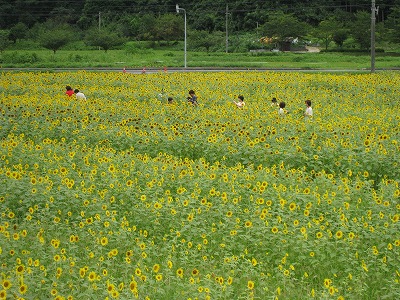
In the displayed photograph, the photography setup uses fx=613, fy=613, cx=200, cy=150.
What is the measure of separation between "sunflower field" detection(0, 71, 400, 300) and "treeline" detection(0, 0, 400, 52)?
42139mm

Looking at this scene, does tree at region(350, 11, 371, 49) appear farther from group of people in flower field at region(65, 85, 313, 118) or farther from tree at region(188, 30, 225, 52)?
group of people in flower field at region(65, 85, 313, 118)

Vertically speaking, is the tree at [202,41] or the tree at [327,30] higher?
the tree at [327,30]

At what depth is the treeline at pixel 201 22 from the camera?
54.9 metres

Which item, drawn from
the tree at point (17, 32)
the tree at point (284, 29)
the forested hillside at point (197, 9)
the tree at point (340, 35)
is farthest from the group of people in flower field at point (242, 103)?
the tree at point (17, 32)

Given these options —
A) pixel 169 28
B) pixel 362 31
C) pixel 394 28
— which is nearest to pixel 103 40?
pixel 169 28

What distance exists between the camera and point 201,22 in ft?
227

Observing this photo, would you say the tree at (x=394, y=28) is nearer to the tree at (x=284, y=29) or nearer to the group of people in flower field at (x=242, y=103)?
the tree at (x=284, y=29)

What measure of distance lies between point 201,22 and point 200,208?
6362cm

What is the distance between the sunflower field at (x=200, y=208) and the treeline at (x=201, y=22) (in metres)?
42.1

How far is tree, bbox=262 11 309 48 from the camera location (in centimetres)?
5535

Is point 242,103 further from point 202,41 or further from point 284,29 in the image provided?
point 202,41

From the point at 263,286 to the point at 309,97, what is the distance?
43.8 feet

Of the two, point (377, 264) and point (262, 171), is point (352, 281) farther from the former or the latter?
point (262, 171)

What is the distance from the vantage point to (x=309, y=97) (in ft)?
60.8
